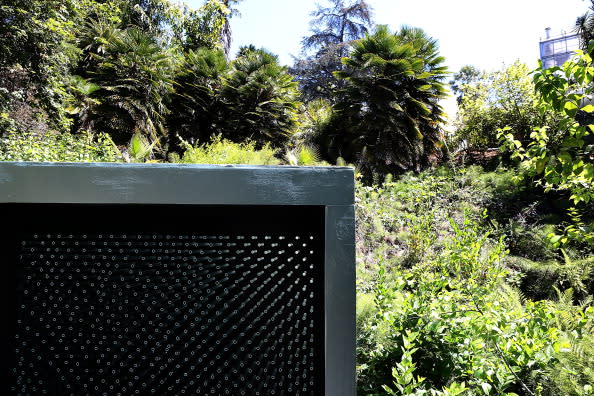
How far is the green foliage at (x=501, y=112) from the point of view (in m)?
8.46

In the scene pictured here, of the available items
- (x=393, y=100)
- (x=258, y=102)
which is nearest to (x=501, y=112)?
(x=393, y=100)

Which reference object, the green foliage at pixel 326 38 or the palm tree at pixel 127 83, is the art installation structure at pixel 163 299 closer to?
the palm tree at pixel 127 83

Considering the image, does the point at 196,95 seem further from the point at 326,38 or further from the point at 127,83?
the point at 326,38

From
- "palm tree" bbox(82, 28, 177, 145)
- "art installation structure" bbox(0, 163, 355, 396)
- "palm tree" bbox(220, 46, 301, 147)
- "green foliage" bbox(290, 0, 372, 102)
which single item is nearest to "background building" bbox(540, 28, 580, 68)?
"green foliage" bbox(290, 0, 372, 102)

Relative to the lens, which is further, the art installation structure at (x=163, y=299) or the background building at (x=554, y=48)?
the background building at (x=554, y=48)

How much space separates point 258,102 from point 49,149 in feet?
18.3

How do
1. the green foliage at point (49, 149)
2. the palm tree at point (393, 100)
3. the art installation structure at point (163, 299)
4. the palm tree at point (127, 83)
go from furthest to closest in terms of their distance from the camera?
the palm tree at point (127, 83) → the palm tree at point (393, 100) → the green foliage at point (49, 149) → the art installation structure at point (163, 299)

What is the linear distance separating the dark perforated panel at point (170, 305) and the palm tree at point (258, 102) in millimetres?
9301

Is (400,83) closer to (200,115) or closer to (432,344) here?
(200,115)

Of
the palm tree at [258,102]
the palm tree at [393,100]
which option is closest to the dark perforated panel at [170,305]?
the palm tree at [393,100]

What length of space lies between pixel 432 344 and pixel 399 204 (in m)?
4.01

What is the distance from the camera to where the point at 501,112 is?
8.83 meters

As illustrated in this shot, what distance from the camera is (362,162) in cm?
834

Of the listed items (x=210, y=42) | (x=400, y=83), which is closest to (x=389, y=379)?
(x=400, y=83)
